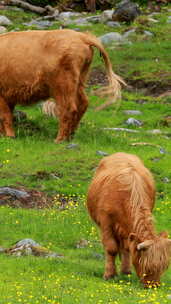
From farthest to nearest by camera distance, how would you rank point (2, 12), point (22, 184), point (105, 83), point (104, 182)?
point (2, 12), point (105, 83), point (22, 184), point (104, 182)

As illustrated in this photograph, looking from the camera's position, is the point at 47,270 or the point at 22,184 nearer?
the point at 47,270

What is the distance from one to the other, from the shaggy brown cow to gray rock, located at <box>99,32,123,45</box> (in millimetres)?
10624

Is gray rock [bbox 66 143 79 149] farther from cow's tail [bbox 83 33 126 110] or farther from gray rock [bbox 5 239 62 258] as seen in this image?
gray rock [bbox 5 239 62 258]

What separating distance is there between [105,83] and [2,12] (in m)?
9.61

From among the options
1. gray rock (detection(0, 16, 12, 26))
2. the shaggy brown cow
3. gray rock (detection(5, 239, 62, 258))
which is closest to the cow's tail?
the shaggy brown cow

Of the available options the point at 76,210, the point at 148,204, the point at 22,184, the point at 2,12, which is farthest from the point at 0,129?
the point at 2,12

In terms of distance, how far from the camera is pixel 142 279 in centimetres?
1106

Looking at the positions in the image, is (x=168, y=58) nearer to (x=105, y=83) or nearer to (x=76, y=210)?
(x=105, y=83)

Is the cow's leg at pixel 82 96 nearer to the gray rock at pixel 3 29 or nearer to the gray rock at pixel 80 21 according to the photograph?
the gray rock at pixel 3 29

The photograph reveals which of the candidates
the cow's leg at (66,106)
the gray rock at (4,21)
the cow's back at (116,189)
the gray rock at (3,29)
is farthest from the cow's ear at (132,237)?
the gray rock at (4,21)

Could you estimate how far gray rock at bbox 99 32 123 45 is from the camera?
30.1 metres

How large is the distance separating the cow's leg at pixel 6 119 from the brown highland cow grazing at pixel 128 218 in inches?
270

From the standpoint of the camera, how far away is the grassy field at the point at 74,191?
10664mm

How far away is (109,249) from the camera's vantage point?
38.9ft
